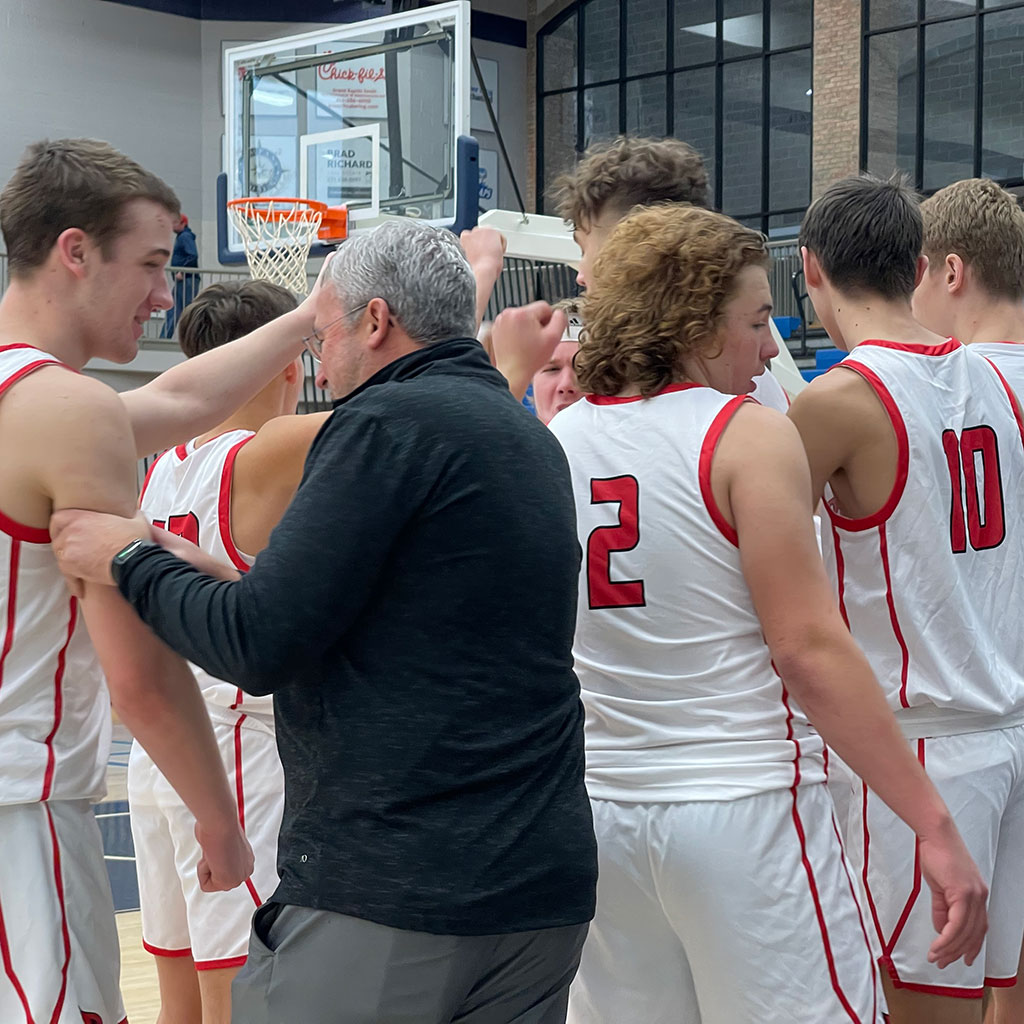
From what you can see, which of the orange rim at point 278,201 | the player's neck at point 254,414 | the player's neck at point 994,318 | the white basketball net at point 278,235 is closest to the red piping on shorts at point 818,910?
the player's neck at point 994,318

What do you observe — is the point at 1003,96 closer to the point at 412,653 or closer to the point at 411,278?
the point at 411,278

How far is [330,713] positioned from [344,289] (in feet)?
2.00

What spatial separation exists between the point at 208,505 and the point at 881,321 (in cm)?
154

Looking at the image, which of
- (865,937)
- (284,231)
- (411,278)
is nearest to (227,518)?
(411,278)

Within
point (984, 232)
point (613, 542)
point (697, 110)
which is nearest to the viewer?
point (613, 542)

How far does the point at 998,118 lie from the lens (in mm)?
17297

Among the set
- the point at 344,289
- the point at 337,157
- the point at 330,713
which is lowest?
the point at 330,713

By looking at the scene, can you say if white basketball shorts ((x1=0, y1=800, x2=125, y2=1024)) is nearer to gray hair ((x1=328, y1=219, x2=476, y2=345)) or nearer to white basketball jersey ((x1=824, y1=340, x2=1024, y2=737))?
gray hair ((x1=328, y1=219, x2=476, y2=345))

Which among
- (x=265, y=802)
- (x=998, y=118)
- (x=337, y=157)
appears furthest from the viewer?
(x=998, y=118)

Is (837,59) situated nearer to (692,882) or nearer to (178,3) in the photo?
(178,3)

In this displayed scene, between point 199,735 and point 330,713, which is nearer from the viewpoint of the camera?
point 330,713

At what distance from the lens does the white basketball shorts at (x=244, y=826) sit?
10.1 ft

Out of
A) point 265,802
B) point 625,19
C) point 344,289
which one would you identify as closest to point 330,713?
point 344,289

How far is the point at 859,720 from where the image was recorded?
7.17 ft
